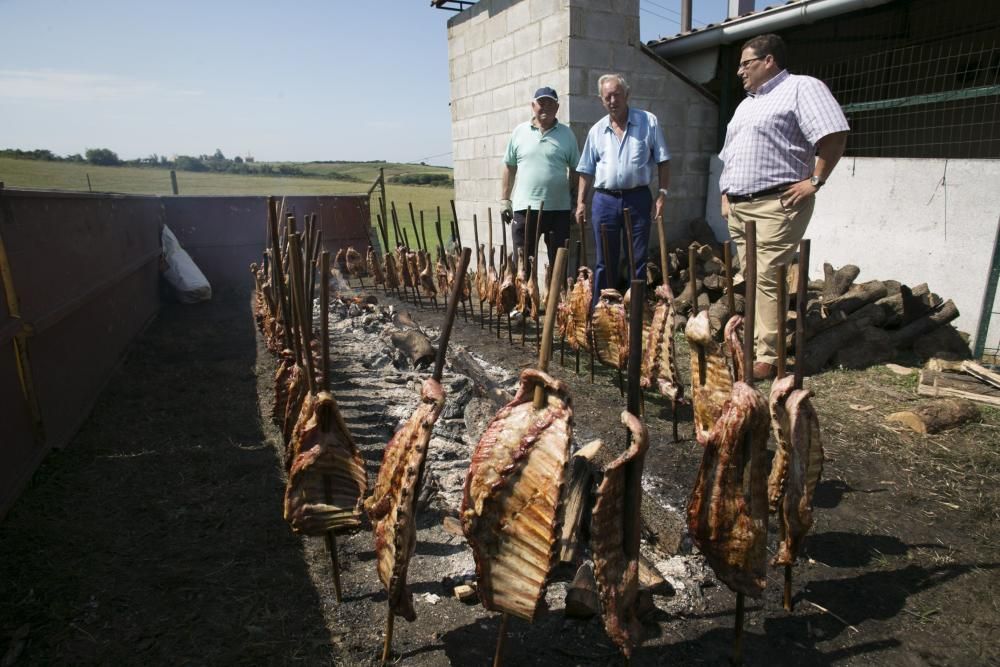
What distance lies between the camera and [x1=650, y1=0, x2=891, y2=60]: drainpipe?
6.05 meters

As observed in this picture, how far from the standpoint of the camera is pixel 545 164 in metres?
6.53

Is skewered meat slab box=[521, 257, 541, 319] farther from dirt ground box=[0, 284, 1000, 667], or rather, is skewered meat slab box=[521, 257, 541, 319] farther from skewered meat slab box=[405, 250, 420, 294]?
skewered meat slab box=[405, 250, 420, 294]

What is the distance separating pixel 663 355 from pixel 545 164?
134 inches

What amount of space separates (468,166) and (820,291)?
20.5ft

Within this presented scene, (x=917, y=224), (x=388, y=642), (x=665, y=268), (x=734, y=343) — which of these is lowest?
(x=388, y=642)

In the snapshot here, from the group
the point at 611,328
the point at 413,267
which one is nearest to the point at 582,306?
the point at 611,328

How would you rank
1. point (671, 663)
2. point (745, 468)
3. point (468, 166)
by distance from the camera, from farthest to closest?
point (468, 166) < point (671, 663) < point (745, 468)

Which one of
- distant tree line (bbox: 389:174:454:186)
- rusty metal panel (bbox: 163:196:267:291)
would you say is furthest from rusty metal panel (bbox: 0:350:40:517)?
distant tree line (bbox: 389:174:454:186)

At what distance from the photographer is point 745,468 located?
1977mm

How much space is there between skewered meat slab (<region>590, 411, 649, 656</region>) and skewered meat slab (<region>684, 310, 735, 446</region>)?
49.7 inches

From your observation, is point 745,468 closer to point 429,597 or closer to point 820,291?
point 429,597

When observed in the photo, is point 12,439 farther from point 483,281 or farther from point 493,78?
point 493,78

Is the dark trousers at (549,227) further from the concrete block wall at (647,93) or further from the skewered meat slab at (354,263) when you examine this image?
the skewered meat slab at (354,263)

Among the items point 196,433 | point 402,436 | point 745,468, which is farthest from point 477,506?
point 196,433
